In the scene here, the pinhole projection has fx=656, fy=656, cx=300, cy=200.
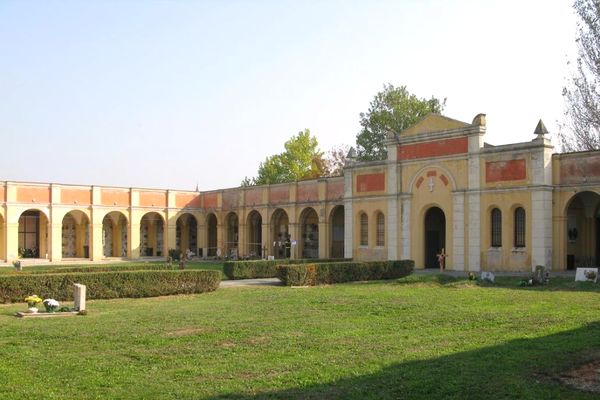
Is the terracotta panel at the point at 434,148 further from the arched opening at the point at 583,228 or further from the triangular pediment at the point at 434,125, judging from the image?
the arched opening at the point at 583,228

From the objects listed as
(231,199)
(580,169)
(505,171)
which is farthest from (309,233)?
(580,169)

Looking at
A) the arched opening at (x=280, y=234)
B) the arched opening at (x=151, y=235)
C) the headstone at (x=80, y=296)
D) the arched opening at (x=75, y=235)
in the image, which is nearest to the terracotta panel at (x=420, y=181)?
the arched opening at (x=280, y=234)

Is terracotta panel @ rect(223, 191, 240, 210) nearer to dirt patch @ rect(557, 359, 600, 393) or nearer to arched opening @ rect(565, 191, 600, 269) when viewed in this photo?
arched opening @ rect(565, 191, 600, 269)

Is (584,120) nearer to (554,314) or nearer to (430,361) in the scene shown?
(554,314)

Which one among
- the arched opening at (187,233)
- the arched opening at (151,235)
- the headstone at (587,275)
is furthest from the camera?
the arched opening at (187,233)

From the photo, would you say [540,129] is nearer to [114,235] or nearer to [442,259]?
[442,259]

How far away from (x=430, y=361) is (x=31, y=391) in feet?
19.6

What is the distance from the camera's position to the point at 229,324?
15.0 m

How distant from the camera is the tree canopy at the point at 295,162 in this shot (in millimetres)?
64375

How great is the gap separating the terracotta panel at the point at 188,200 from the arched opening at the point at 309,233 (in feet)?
40.8

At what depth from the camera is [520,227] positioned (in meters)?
31.8

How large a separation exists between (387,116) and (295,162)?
1016 cm

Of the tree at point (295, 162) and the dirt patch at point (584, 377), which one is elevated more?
the tree at point (295, 162)

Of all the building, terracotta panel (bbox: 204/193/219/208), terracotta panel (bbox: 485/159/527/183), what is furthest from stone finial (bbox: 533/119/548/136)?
terracotta panel (bbox: 204/193/219/208)
